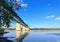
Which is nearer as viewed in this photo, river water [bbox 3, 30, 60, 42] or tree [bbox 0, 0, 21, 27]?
tree [bbox 0, 0, 21, 27]

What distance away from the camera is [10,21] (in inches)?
1024

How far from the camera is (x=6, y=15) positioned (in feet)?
78.5

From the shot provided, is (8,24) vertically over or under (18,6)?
under

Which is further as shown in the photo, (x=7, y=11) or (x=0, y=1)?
(x=7, y=11)

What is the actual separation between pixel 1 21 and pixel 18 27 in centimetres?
6313

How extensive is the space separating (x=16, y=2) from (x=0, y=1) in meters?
5.39

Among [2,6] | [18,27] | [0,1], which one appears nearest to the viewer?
[0,1]

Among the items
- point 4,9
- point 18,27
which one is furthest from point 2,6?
point 18,27

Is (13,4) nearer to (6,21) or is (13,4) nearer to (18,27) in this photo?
(6,21)

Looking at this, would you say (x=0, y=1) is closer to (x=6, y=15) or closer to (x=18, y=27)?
(x=6, y=15)

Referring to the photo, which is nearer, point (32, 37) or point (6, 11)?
point (6, 11)

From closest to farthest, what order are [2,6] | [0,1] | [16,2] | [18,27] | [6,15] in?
1. [0,1]
2. [2,6]
3. [6,15]
4. [16,2]
5. [18,27]

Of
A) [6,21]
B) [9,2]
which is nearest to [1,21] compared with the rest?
[6,21]

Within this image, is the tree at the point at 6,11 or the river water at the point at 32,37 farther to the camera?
the river water at the point at 32,37
